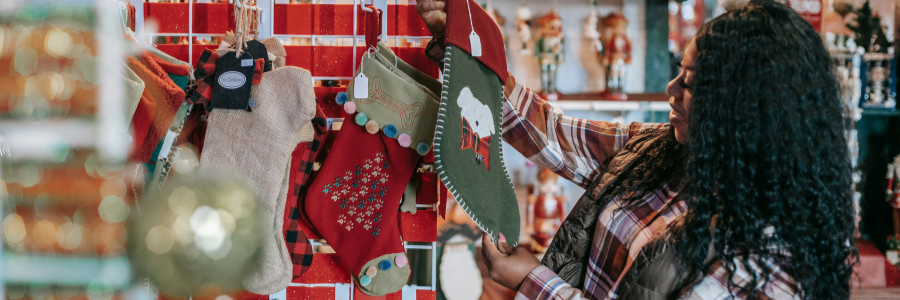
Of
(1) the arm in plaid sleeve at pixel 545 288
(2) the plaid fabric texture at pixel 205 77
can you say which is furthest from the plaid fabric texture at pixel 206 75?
(1) the arm in plaid sleeve at pixel 545 288

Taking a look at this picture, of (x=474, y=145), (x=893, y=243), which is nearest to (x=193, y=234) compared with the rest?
(x=474, y=145)

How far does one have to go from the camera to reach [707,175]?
0.88 meters

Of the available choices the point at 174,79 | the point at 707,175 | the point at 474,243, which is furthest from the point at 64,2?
the point at 474,243

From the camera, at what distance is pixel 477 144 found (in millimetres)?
977

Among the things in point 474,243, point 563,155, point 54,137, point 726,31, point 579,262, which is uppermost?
point 726,31

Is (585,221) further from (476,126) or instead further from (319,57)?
(319,57)

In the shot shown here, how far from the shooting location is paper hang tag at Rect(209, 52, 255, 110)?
0.97 m

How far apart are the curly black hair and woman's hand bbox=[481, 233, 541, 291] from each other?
0.98 ft

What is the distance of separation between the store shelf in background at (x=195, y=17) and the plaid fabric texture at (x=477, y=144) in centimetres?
57

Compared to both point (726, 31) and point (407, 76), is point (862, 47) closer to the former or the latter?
point (726, 31)

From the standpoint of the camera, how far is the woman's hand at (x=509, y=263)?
1.07 meters

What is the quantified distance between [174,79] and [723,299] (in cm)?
98

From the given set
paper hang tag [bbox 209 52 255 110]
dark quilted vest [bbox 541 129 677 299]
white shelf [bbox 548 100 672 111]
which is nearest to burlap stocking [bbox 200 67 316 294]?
paper hang tag [bbox 209 52 255 110]

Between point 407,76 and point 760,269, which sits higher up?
point 407,76
